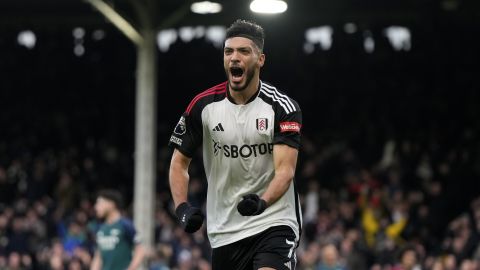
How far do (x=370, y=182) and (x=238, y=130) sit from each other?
11973mm

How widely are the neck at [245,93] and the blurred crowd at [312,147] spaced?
24.0ft

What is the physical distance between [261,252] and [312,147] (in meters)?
14.3

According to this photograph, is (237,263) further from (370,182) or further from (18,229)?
(18,229)

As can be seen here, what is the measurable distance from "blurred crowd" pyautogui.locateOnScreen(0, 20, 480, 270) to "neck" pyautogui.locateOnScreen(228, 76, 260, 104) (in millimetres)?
7329

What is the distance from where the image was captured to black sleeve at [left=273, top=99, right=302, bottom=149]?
568 cm

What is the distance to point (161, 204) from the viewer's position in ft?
63.9

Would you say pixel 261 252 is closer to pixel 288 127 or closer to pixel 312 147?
pixel 288 127

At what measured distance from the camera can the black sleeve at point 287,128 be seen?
5.68m

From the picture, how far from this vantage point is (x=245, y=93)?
5.80 m

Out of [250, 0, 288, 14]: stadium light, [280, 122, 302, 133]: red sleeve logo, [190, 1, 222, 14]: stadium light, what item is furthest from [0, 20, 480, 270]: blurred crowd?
[280, 122, 302, 133]: red sleeve logo

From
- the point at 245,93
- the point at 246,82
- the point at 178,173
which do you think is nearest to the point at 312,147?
the point at 178,173

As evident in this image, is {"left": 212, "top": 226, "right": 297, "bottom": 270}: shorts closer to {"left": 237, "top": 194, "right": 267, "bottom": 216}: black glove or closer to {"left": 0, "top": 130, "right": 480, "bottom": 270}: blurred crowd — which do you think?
{"left": 237, "top": 194, "right": 267, "bottom": 216}: black glove

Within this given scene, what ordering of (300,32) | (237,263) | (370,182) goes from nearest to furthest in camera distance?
(237,263) < (370,182) < (300,32)

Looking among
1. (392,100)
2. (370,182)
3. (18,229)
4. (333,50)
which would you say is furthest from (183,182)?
(333,50)
